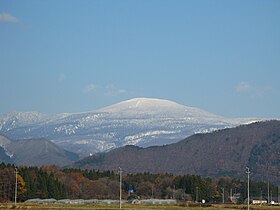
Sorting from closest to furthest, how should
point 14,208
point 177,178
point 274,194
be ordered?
point 14,208
point 177,178
point 274,194

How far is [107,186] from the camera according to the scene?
6614 inches

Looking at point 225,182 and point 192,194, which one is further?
point 225,182

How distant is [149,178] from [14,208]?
9136 cm

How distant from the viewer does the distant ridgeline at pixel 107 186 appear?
13688cm

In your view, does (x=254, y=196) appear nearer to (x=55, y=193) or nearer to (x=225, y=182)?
(x=225, y=182)

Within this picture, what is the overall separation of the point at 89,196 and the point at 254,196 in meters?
41.7

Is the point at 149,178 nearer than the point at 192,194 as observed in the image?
No

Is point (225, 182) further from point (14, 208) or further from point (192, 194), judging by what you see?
point (14, 208)

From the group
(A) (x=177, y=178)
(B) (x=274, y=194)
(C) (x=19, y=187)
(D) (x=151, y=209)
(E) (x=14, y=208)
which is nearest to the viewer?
(E) (x=14, y=208)

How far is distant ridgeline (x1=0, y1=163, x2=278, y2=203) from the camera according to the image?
13688 cm

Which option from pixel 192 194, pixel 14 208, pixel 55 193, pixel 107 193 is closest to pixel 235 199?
pixel 192 194

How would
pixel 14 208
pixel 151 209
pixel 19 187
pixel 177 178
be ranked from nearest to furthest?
pixel 14 208
pixel 151 209
pixel 19 187
pixel 177 178

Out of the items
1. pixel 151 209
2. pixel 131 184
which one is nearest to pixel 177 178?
pixel 131 184

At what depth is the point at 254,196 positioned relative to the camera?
586ft
